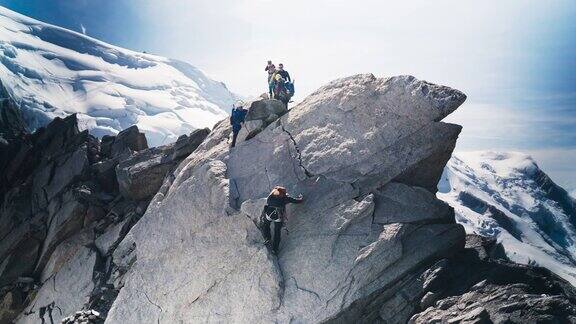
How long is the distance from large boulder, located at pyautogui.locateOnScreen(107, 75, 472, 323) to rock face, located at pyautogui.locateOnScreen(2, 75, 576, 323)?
0.07m

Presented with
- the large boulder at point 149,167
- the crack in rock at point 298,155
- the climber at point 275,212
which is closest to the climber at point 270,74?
the crack in rock at point 298,155

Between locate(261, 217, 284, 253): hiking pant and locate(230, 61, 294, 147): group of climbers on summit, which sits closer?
locate(261, 217, 284, 253): hiking pant

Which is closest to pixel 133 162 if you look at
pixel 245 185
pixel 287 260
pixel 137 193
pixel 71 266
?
pixel 137 193

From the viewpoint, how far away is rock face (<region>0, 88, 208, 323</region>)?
2647 cm

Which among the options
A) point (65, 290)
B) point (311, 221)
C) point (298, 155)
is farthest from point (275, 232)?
point (65, 290)

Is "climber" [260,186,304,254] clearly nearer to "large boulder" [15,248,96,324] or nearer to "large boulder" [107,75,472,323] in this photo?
"large boulder" [107,75,472,323]

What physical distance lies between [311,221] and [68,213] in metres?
21.8

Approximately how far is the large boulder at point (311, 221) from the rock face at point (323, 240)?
67 millimetres

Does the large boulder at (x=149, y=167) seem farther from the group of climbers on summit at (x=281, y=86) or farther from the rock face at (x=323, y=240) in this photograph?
the group of climbers on summit at (x=281, y=86)

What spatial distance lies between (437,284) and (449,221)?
14.2 ft

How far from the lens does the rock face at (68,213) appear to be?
1042 inches

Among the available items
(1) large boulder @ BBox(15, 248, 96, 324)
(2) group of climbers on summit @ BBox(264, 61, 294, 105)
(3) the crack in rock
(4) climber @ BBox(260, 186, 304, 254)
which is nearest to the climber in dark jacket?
(2) group of climbers on summit @ BBox(264, 61, 294, 105)

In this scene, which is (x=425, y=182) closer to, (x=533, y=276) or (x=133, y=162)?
(x=533, y=276)

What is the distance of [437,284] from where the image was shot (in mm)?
15836
